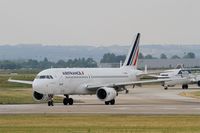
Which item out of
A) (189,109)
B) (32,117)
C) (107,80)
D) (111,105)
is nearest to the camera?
(32,117)

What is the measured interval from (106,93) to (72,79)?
11.0ft

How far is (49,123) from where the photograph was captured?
44.2m

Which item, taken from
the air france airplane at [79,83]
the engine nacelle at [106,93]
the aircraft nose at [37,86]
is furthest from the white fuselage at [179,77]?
the aircraft nose at [37,86]

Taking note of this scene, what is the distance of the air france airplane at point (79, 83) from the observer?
225 ft

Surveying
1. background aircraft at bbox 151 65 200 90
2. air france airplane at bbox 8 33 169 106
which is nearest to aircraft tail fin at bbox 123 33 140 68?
air france airplane at bbox 8 33 169 106

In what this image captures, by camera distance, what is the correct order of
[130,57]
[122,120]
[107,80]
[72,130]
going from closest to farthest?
[72,130], [122,120], [107,80], [130,57]

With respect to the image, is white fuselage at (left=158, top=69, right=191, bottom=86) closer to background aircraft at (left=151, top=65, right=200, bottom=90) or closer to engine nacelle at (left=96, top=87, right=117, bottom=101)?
background aircraft at (left=151, top=65, right=200, bottom=90)

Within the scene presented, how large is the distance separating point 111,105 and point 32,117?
61.6 ft

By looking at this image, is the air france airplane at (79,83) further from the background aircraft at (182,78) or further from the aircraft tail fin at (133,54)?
the background aircraft at (182,78)

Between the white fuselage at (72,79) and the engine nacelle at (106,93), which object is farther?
the engine nacelle at (106,93)

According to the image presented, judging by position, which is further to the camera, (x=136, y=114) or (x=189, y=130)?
(x=136, y=114)

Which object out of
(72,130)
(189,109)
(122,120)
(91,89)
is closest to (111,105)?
(91,89)

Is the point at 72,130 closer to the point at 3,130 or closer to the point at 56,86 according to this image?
the point at 3,130

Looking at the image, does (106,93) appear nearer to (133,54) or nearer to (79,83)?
(79,83)
